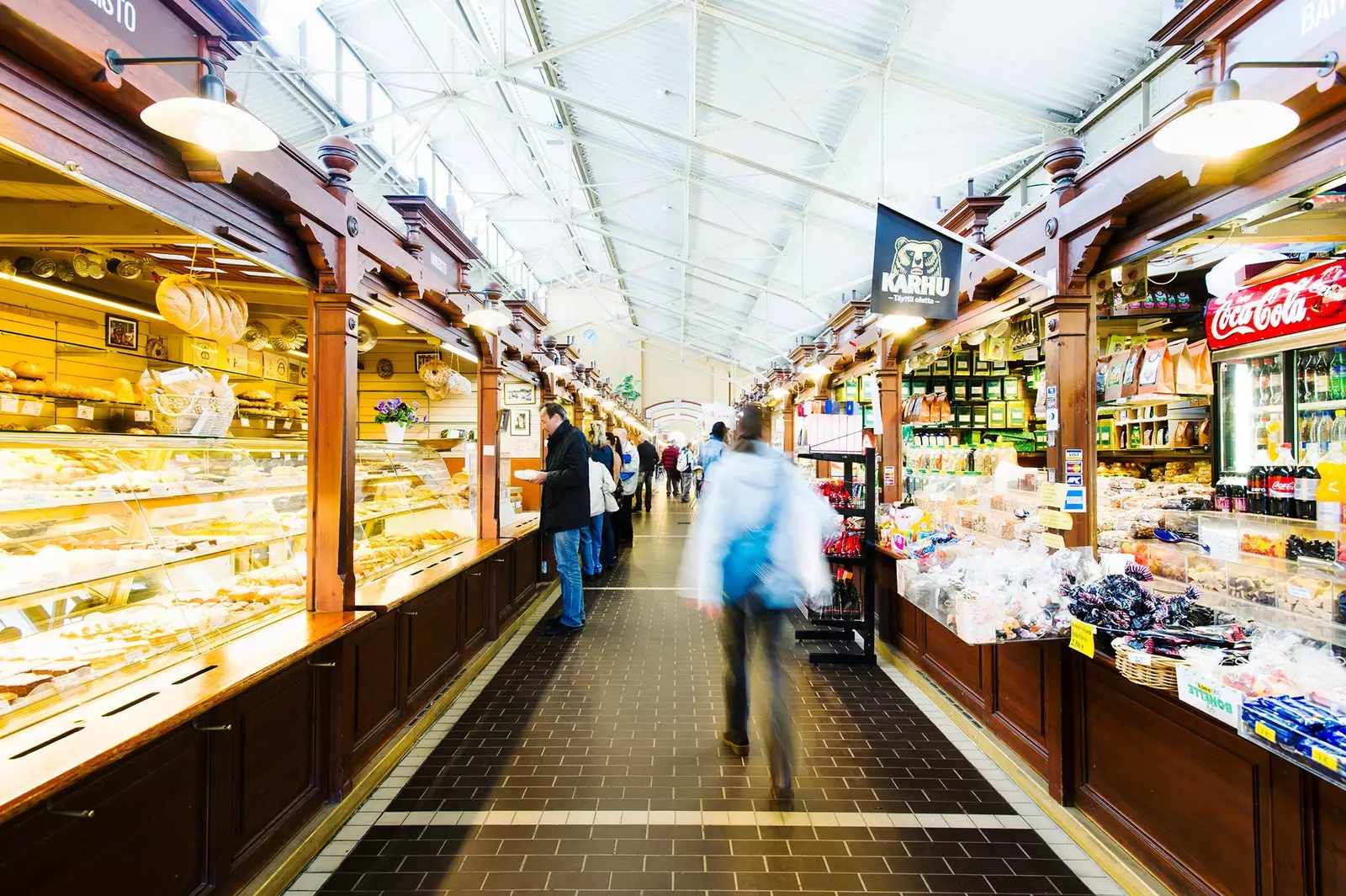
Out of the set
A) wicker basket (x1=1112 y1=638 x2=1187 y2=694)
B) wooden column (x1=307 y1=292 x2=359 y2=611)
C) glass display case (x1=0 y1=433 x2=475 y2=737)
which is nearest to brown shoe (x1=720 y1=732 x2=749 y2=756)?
wicker basket (x1=1112 y1=638 x2=1187 y2=694)

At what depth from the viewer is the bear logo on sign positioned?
4.11 metres

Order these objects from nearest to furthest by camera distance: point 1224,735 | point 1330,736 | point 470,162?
1. point 1330,736
2. point 1224,735
3. point 470,162

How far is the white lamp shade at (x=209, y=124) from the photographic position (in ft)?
6.39

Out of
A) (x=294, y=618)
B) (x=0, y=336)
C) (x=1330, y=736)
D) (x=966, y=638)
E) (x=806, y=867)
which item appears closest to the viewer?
(x=1330, y=736)

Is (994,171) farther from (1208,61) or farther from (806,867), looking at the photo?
(806,867)

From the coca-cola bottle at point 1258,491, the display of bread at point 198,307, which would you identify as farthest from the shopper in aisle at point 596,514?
the coca-cola bottle at point 1258,491

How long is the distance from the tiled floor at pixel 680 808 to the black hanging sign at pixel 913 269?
2626 millimetres

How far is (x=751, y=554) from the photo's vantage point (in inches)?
135

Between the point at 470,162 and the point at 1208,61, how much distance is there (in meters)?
12.1

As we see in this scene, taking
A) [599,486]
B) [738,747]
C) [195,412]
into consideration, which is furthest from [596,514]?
[195,412]

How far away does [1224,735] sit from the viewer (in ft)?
7.30

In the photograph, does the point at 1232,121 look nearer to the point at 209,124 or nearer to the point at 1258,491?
the point at 1258,491

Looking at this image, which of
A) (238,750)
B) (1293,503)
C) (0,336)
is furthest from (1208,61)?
(0,336)

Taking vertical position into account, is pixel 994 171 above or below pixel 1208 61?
above
